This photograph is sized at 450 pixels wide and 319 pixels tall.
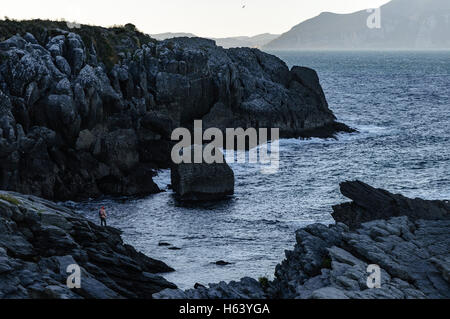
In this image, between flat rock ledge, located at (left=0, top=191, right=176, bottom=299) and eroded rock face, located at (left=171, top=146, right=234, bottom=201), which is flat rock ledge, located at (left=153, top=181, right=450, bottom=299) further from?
eroded rock face, located at (left=171, top=146, right=234, bottom=201)

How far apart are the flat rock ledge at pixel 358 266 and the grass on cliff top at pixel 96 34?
46698 millimetres

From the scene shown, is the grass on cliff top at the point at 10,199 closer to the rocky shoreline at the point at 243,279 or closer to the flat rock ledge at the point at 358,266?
the rocky shoreline at the point at 243,279

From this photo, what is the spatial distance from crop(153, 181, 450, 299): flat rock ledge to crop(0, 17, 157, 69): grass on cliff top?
4670cm

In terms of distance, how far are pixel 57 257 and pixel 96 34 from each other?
53.6m

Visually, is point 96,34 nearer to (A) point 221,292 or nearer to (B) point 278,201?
(B) point 278,201

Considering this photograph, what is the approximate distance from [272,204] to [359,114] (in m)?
62.2

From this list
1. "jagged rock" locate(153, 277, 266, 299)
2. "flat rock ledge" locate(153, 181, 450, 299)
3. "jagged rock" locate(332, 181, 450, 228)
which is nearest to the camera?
"flat rock ledge" locate(153, 181, 450, 299)

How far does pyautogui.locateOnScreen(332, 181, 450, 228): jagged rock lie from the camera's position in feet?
138

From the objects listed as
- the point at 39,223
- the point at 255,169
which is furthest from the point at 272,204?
the point at 39,223

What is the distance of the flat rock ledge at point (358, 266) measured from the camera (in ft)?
85.2

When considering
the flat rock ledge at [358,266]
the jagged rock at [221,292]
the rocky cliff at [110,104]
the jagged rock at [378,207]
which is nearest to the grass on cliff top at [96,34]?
the rocky cliff at [110,104]

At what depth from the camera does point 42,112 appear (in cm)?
5894

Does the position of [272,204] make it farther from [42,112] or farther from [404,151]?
[404,151]

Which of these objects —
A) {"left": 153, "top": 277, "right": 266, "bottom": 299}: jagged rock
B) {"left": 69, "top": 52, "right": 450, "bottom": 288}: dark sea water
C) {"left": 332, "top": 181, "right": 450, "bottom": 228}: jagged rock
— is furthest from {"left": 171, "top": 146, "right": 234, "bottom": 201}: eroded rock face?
{"left": 153, "top": 277, "right": 266, "bottom": 299}: jagged rock
